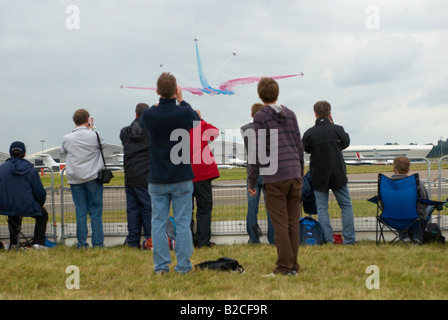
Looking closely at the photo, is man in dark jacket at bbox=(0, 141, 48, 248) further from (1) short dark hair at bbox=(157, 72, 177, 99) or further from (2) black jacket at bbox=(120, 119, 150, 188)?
(1) short dark hair at bbox=(157, 72, 177, 99)

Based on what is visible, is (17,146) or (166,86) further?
(17,146)

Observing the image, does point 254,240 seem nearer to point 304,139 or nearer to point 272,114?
point 304,139

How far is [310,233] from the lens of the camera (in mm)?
7164

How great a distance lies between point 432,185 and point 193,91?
105 ft

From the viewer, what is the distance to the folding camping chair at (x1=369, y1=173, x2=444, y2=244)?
6.86 meters

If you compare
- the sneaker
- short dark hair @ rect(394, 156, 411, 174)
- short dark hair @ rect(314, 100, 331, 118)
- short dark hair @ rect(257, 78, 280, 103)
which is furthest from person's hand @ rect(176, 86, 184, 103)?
short dark hair @ rect(394, 156, 411, 174)

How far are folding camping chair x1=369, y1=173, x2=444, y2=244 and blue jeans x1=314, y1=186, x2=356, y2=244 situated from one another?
1.43 ft

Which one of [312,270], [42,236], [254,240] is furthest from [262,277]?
[42,236]

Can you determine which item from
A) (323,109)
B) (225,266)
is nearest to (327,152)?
(323,109)

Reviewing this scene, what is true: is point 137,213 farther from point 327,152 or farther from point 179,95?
point 327,152

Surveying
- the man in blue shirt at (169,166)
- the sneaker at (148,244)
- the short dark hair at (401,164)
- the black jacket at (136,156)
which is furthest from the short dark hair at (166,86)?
the short dark hair at (401,164)

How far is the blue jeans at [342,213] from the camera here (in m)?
7.05

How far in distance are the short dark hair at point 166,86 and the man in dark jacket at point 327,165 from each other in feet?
8.71

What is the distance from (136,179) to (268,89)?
305 centimetres
